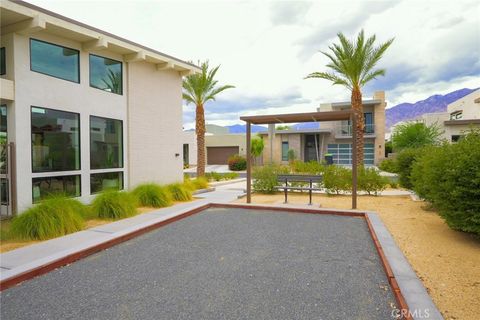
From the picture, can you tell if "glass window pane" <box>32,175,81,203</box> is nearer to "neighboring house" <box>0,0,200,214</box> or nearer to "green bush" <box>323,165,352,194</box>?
"neighboring house" <box>0,0,200,214</box>

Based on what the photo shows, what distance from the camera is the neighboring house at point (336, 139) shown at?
29688mm

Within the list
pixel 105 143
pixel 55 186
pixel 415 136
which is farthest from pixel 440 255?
pixel 415 136

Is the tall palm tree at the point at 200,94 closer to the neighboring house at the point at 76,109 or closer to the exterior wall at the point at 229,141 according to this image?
the neighboring house at the point at 76,109

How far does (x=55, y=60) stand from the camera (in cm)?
819

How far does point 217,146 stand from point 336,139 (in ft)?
47.4

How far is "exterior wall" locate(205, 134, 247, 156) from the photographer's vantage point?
34812 millimetres

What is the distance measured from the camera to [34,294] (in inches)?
140

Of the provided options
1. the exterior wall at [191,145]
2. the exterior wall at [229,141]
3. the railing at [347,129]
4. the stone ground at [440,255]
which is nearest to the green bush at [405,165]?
the stone ground at [440,255]

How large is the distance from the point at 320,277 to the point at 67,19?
8.90 m

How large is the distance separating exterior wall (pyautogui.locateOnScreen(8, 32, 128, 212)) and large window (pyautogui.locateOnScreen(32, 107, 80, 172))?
0.46 feet

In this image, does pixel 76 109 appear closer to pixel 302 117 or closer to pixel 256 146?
pixel 302 117

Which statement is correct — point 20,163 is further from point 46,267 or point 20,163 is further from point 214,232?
point 214,232

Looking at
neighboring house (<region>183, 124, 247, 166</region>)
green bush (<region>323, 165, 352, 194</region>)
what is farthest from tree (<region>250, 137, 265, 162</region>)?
green bush (<region>323, 165, 352, 194</region>)

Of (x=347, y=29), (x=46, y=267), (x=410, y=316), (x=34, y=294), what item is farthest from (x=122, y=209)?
(x=347, y=29)
